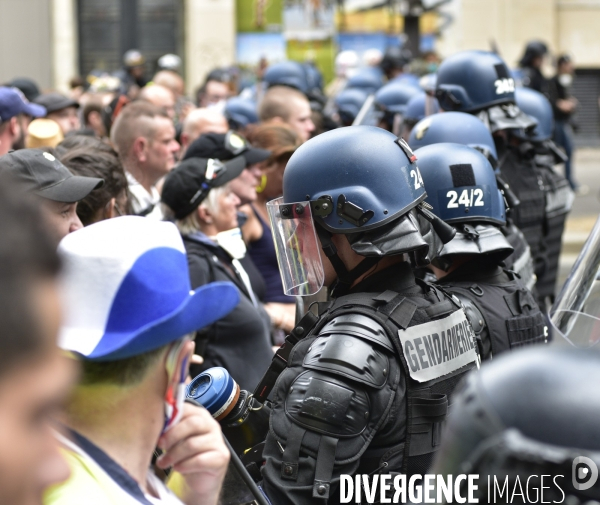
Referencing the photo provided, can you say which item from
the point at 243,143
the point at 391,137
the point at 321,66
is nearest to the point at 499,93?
the point at 243,143

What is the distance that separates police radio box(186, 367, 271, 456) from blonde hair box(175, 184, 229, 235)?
5.17 ft

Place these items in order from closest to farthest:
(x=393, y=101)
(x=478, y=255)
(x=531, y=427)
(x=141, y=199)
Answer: (x=531, y=427) → (x=478, y=255) → (x=141, y=199) → (x=393, y=101)

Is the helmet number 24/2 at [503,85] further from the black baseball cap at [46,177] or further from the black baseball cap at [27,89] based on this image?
the black baseball cap at [27,89]

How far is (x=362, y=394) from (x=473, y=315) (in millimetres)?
948

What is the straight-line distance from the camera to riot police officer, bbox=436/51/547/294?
220 inches

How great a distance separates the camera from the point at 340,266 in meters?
2.79

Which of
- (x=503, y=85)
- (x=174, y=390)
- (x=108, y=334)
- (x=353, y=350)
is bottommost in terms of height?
(x=353, y=350)

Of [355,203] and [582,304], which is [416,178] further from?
[582,304]

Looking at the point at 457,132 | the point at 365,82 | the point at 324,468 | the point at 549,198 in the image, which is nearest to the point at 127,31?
the point at 365,82

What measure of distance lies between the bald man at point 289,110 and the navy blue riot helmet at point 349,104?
2066mm

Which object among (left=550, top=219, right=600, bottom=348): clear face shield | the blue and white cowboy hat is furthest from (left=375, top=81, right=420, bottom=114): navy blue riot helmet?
the blue and white cowboy hat

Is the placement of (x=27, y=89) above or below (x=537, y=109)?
above

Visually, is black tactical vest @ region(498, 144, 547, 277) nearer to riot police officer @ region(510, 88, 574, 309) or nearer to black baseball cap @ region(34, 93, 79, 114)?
riot police officer @ region(510, 88, 574, 309)

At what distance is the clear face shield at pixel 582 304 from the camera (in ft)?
8.27
